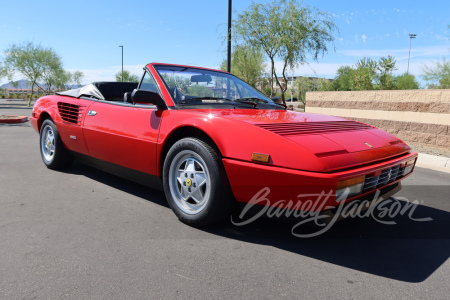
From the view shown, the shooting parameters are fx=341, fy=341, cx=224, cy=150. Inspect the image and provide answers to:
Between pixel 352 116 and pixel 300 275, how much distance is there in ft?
29.8

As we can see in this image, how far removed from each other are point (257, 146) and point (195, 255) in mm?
856

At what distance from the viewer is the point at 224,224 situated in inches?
114

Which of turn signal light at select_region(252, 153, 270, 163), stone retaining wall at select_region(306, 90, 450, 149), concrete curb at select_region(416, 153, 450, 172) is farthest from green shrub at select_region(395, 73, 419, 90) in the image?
turn signal light at select_region(252, 153, 270, 163)

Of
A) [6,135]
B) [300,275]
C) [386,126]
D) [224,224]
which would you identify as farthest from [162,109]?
[386,126]

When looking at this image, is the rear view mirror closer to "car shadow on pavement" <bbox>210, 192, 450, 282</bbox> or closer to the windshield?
the windshield

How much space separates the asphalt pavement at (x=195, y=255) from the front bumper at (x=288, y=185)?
379mm

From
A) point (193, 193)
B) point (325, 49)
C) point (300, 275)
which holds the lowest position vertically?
point (300, 275)

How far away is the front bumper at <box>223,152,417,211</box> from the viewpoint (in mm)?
2146

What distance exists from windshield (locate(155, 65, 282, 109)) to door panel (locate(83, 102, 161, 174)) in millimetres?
346

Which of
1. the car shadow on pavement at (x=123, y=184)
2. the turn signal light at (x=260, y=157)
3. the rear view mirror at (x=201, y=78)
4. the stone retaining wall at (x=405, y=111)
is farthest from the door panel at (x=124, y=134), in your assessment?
the stone retaining wall at (x=405, y=111)

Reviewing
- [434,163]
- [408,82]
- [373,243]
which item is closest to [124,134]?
[373,243]

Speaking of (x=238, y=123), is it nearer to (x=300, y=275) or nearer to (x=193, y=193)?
(x=193, y=193)

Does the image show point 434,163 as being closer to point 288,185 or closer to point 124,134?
point 288,185

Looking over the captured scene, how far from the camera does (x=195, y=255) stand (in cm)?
232
